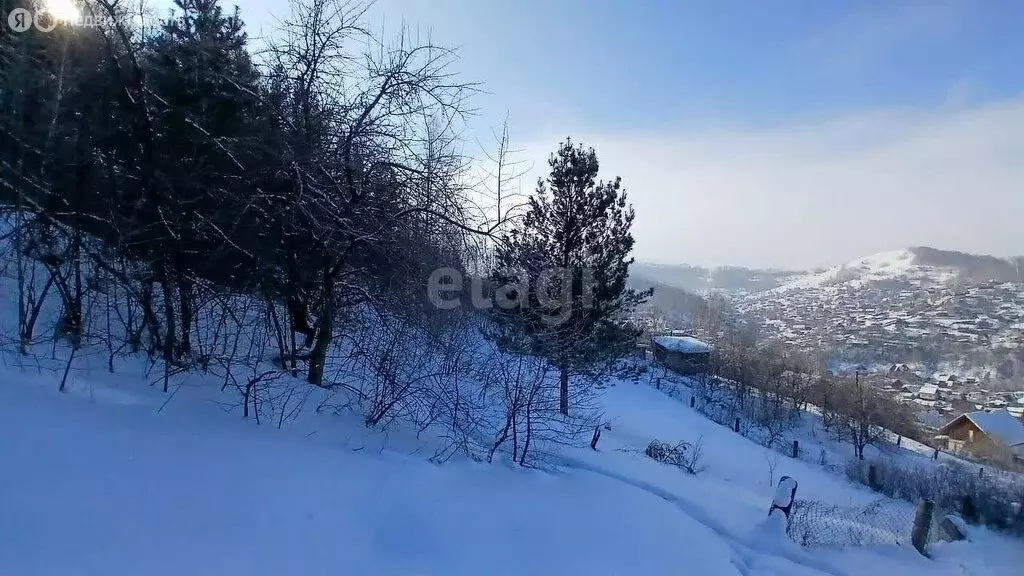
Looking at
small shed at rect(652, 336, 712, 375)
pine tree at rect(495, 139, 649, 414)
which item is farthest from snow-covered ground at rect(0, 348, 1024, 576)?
small shed at rect(652, 336, 712, 375)

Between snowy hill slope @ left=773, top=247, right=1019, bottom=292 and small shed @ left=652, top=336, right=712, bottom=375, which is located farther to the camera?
snowy hill slope @ left=773, top=247, right=1019, bottom=292

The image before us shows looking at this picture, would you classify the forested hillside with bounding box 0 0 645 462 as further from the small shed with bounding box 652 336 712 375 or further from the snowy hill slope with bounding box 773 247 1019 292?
the snowy hill slope with bounding box 773 247 1019 292

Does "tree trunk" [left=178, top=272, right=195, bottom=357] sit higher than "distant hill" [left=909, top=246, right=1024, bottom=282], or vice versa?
"distant hill" [left=909, top=246, right=1024, bottom=282]

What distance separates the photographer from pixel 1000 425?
22719 millimetres

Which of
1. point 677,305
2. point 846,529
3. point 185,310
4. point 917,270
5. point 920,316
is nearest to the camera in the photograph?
point 185,310

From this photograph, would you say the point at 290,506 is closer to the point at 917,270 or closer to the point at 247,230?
the point at 247,230

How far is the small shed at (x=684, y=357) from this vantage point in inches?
1268

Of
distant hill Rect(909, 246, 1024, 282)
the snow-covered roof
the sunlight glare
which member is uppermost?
distant hill Rect(909, 246, 1024, 282)

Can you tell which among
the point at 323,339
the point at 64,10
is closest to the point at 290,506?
the point at 323,339

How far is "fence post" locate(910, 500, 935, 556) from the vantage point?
5723 mm

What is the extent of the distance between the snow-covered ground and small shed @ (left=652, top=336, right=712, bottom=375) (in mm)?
27543

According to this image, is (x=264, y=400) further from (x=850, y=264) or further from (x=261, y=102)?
(x=850, y=264)

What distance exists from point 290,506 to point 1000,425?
1206 inches

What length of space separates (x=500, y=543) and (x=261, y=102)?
4356 millimetres
